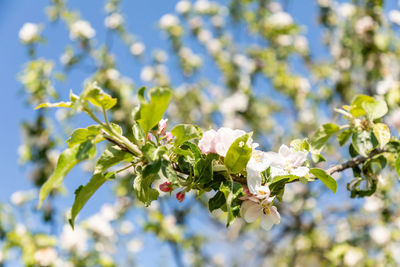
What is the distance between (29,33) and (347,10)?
3.59m

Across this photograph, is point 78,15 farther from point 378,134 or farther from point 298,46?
point 378,134

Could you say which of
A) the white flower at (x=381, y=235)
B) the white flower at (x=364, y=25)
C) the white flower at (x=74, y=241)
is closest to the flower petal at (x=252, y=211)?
the white flower at (x=74, y=241)

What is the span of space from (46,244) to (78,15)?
8.60 ft

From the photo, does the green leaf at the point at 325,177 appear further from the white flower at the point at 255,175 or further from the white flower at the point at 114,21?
the white flower at the point at 114,21

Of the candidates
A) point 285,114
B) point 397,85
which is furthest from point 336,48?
point 397,85

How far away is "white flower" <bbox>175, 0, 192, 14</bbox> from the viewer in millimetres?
5549

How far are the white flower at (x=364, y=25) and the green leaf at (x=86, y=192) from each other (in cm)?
331

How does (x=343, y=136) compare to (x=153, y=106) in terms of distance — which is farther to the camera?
(x=343, y=136)

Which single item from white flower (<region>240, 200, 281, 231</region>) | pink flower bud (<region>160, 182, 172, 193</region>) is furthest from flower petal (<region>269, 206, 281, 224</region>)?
pink flower bud (<region>160, 182, 172, 193</region>)

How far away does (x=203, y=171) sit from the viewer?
70 centimetres

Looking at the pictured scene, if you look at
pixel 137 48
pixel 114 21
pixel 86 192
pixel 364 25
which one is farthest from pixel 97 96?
pixel 137 48

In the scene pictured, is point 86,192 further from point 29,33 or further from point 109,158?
point 29,33

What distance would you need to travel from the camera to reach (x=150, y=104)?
63 cm

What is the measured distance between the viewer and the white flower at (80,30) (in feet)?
12.9
